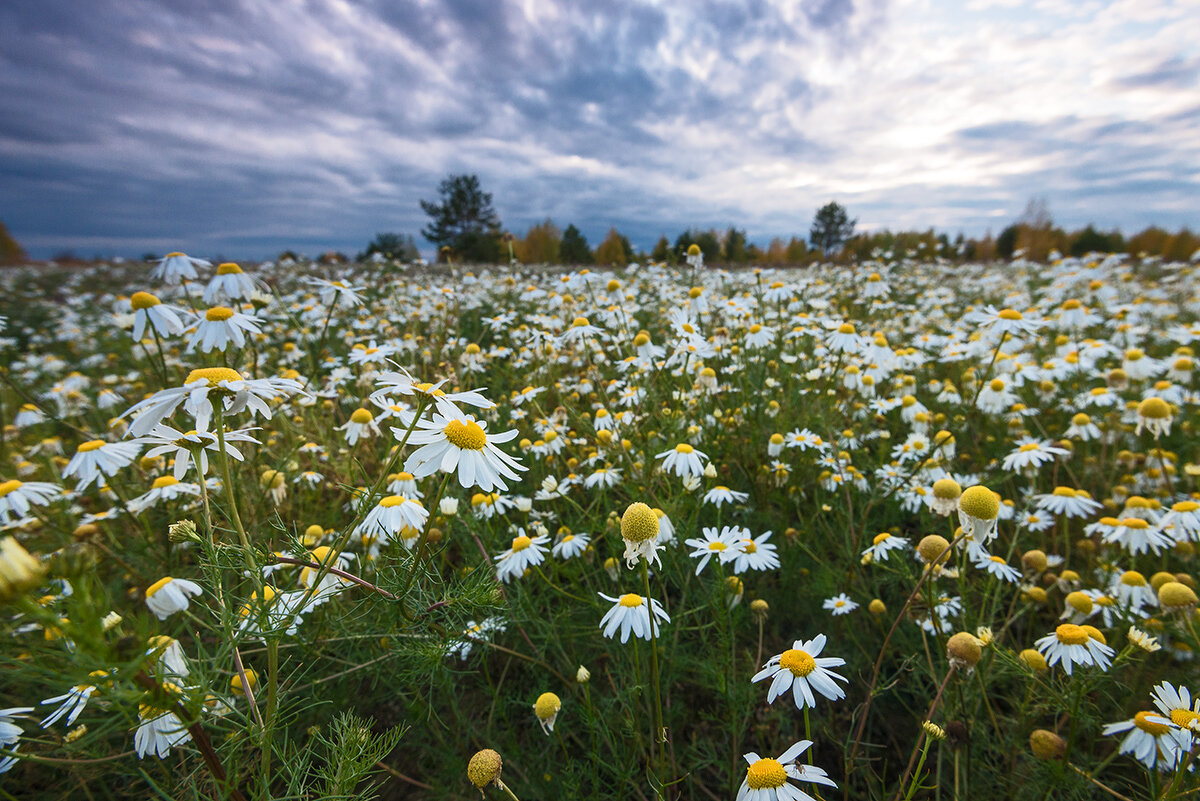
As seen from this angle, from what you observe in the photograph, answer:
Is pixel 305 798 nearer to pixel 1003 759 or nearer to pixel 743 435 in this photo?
pixel 1003 759

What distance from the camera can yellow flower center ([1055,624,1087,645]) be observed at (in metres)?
1.30

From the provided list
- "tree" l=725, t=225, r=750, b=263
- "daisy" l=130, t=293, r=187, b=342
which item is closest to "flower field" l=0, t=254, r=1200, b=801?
"daisy" l=130, t=293, r=187, b=342

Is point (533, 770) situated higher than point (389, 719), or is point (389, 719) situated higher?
point (533, 770)

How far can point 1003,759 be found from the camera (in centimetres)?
160

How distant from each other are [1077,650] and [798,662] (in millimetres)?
887

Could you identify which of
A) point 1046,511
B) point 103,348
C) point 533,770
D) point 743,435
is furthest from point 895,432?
point 103,348

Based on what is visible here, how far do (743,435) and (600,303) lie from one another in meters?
2.45

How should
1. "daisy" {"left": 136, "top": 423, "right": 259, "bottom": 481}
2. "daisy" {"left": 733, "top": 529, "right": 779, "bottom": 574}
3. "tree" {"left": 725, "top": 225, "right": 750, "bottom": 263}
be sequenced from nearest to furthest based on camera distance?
"daisy" {"left": 136, "top": 423, "right": 259, "bottom": 481}
"daisy" {"left": 733, "top": 529, "right": 779, "bottom": 574}
"tree" {"left": 725, "top": 225, "right": 750, "bottom": 263}

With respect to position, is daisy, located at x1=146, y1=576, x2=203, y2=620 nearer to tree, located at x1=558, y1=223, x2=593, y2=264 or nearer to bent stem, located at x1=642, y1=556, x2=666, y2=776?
bent stem, located at x1=642, y1=556, x2=666, y2=776

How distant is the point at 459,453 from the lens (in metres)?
0.99

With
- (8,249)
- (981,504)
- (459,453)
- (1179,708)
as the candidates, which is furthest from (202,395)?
(8,249)

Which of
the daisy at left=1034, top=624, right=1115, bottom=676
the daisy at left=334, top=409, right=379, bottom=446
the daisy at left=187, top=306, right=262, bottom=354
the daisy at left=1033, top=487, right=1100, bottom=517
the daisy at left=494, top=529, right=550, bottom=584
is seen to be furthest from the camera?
the daisy at left=334, top=409, right=379, bottom=446

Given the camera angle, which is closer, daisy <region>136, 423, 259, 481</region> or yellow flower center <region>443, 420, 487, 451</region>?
daisy <region>136, 423, 259, 481</region>

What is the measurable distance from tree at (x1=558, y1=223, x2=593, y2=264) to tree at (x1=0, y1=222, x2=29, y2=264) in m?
24.9
